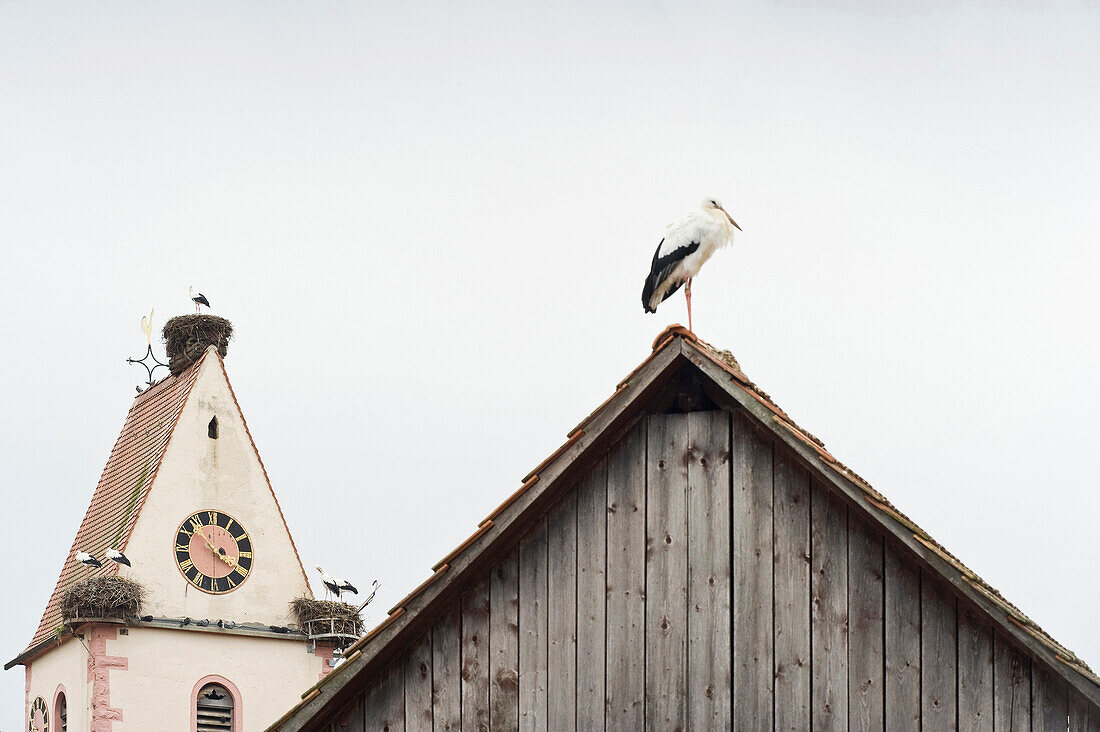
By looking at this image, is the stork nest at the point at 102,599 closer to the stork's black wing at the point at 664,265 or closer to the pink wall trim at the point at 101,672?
the pink wall trim at the point at 101,672

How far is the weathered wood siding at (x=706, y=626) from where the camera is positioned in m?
7.98

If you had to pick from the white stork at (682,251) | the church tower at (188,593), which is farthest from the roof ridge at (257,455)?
the white stork at (682,251)

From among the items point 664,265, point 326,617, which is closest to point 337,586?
point 326,617

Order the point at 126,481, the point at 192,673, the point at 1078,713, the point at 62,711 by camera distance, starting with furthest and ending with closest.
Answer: the point at 126,481, the point at 62,711, the point at 192,673, the point at 1078,713

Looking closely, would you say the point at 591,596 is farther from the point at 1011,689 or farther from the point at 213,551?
the point at 213,551

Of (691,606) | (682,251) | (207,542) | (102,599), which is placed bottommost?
(691,606)

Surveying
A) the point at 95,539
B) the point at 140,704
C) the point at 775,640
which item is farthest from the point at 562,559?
the point at 95,539

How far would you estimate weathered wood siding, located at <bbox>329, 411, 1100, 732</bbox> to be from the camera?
26.2 ft

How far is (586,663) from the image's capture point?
847 cm

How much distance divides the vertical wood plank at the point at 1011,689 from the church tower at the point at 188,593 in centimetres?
2357

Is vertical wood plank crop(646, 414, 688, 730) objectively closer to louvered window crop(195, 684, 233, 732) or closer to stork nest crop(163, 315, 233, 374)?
louvered window crop(195, 684, 233, 732)

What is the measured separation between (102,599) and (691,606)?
22907 mm

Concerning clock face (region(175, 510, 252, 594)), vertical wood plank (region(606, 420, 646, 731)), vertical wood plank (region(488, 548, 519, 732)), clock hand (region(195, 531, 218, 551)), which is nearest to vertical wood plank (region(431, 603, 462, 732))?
vertical wood plank (region(488, 548, 519, 732))

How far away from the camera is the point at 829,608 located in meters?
8.16
